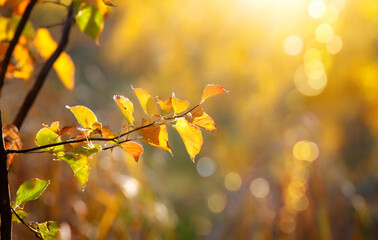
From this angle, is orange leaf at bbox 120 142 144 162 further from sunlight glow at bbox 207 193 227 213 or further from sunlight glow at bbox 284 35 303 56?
sunlight glow at bbox 284 35 303 56

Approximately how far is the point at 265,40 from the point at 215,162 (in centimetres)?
115

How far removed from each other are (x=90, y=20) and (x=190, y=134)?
0.25 metres

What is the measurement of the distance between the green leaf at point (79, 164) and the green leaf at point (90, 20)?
21 centimetres

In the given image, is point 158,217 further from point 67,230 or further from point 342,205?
point 342,205

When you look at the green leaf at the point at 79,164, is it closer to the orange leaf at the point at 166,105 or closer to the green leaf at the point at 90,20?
the orange leaf at the point at 166,105

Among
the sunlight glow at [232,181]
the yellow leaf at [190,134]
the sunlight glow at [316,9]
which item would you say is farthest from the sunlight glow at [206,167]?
the yellow leaf at [190,134]

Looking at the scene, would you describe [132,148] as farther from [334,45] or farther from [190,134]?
[334,45]

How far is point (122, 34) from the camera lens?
4.39 meters

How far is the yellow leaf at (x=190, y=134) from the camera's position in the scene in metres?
0.41

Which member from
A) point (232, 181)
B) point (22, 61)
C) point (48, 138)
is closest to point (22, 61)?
point (22, 61)

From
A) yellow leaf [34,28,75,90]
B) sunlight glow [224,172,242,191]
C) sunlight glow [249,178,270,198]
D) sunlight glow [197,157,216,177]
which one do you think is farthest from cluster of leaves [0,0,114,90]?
sunlight glow [197,157,216,177]

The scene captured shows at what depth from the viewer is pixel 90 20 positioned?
1.84 feet

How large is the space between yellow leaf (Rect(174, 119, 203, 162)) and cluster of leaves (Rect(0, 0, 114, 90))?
0.70 feet

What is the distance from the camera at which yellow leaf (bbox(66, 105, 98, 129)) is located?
1.35ft
